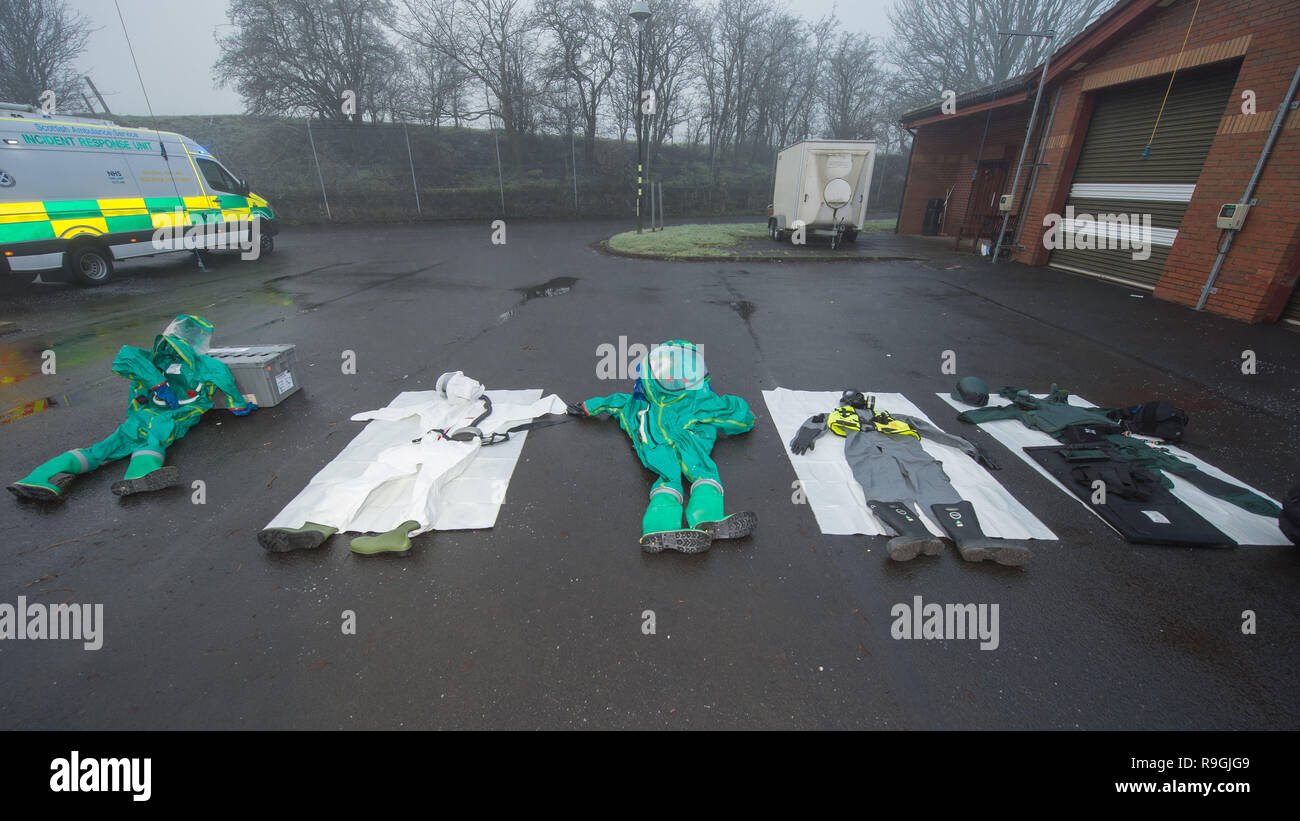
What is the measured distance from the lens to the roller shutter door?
28.7 feet

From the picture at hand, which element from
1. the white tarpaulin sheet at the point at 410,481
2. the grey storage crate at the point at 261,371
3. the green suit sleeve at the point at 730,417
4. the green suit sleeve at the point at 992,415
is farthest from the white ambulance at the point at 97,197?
the green suit sleeve at the point at 992,415

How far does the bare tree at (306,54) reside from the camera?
21.9 metres

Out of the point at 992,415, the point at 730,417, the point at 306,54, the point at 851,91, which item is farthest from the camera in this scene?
the point at 851,91

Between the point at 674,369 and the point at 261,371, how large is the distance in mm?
3998

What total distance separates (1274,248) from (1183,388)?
14.4 feet

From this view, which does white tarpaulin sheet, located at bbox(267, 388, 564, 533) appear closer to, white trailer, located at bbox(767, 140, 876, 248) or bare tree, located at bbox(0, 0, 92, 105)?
white trailer, located at bbox(767, 140, 876, 248)

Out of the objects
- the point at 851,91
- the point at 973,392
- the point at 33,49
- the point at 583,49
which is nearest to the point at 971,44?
the point at 851,91

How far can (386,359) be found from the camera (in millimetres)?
6324

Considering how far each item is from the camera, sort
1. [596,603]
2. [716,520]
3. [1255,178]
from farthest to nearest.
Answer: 1. [1255,178]
2. [716,520]
3. [596,603]

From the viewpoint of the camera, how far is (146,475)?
3.56m

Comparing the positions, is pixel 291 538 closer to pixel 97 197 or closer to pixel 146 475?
pixel 146 475

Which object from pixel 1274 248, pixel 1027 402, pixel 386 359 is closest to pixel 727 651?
pixel 1027 402

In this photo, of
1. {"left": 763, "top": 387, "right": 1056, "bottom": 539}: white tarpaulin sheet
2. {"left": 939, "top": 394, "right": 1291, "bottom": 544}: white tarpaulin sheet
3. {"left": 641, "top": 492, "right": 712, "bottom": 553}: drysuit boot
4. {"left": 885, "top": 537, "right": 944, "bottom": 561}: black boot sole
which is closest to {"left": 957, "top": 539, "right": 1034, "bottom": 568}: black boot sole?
{"left": 885, "top": 537, "right": 944, "bottom": 561}: black boot sole
